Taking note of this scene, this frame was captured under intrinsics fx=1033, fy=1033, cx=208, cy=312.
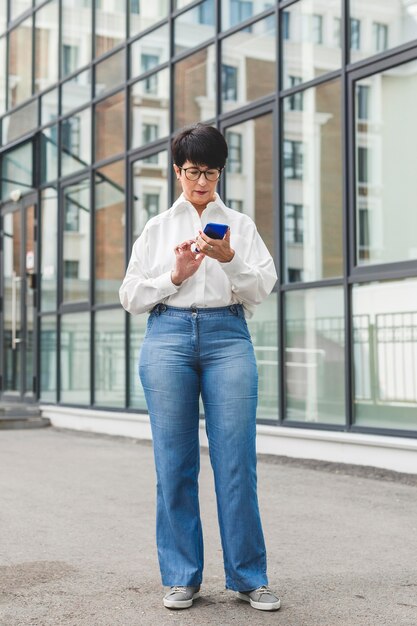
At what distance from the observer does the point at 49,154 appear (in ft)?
49.0

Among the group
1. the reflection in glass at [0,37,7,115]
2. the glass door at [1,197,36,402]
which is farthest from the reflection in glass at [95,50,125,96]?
the reflection in glass at [0,37,7,115]

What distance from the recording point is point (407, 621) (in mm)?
3906

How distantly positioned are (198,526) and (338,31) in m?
6.31

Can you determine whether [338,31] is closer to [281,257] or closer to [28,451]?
[281,257]

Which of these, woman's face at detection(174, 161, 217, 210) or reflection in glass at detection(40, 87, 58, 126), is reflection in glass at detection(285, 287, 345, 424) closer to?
woman's face at detection(174, 161, 217, 210)

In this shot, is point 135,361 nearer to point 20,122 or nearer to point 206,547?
point 20,122

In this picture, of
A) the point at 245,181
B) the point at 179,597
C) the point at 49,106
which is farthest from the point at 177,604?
the point at 49,106

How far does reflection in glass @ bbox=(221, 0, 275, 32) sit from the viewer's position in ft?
34.3

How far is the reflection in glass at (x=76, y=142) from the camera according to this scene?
13852 millimetres

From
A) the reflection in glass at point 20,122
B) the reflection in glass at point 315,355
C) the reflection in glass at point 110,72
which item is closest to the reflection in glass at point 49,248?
the reflection in glass at point 20,122

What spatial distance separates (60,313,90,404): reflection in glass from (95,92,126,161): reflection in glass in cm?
219

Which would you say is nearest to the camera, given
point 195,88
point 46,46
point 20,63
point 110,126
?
point 195,88

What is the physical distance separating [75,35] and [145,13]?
2054 mm

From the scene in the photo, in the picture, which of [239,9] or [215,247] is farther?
[239,9]
